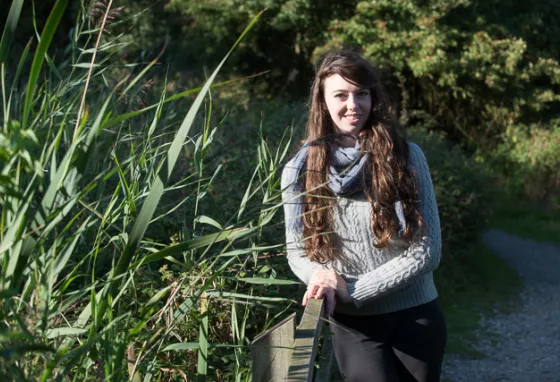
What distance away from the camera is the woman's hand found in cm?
261

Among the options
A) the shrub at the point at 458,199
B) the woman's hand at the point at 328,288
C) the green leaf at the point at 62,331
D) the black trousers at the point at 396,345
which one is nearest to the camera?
the green leaf at the point at 62,331

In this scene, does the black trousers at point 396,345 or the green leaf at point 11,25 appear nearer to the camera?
the green leaf at point 11,25

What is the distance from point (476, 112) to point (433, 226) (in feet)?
47.2

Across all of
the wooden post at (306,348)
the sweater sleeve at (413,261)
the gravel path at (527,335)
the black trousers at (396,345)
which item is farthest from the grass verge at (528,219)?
the wooden post at (306,348)

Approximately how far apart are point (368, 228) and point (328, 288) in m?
0.30

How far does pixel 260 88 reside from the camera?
55.1 feet

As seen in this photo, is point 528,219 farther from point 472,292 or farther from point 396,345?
point 396,345

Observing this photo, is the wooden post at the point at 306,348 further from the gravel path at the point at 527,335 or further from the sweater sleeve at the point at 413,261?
Answer: the gravel path at the point at 527,335

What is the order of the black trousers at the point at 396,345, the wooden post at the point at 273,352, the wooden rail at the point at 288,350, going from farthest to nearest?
1. the black trousers at the point at 396,345
2. the wooden post at the point at 273,352
3. the wooden rail at the point at 288,350

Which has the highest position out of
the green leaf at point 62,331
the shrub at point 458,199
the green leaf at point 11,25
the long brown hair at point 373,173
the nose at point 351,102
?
the green leaf at point 11,25

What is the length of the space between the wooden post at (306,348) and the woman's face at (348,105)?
0.72 metres

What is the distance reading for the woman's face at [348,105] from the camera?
2859 millimetres

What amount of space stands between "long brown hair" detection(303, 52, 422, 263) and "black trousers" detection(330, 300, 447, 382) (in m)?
0.26

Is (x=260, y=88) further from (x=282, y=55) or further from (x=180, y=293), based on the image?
(x=180, y=293)
